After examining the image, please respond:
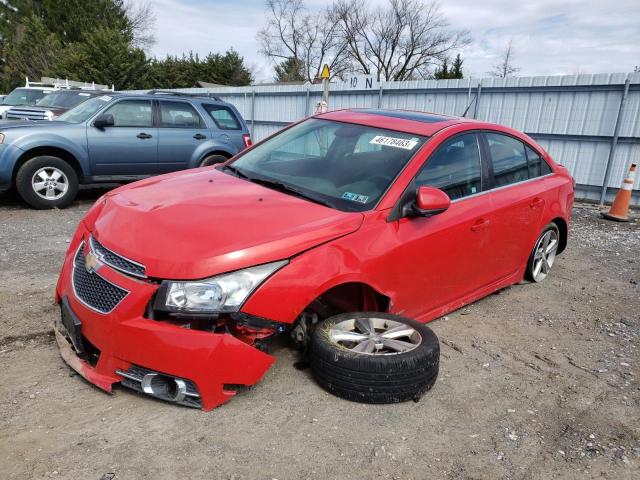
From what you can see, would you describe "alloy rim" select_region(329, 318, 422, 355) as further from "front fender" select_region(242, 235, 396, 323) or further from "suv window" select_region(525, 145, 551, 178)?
"suv window" select_region(525, 145, 551, 178)

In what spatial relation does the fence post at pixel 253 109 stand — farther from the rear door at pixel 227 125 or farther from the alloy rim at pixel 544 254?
the alloy rim at pixel 544 254

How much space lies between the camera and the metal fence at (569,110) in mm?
9969

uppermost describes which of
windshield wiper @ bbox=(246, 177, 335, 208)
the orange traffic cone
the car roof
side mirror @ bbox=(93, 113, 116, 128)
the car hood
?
the car roof

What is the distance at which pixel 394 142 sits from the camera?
370 centimetres

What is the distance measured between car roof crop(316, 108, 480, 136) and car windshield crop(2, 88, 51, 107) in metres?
12.7

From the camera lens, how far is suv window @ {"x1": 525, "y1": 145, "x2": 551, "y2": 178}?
15.7 ft

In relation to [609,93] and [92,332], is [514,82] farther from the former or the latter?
[92,332]

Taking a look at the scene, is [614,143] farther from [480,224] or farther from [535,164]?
[480,224]

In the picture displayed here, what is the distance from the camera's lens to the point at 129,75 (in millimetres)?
35875

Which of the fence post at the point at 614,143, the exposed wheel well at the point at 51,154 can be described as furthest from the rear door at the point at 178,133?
the fence post at the point at 614,143

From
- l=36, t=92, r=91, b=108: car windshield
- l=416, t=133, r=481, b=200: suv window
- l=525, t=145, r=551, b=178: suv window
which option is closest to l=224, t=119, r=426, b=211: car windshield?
l=416, t=133, r=481, b=200: suv window

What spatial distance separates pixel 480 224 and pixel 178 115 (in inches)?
255

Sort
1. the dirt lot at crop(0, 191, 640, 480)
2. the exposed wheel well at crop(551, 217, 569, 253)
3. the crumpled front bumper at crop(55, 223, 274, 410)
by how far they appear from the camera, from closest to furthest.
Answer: the dirt lot at crop(0, 191, 640, 480) → the crumpled front bumper at crop(55, 223, 274, 410) → the exposed wheel well at crop(551, 217, 569, 253)

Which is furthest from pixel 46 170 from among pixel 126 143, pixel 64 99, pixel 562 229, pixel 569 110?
pixel 569 110
